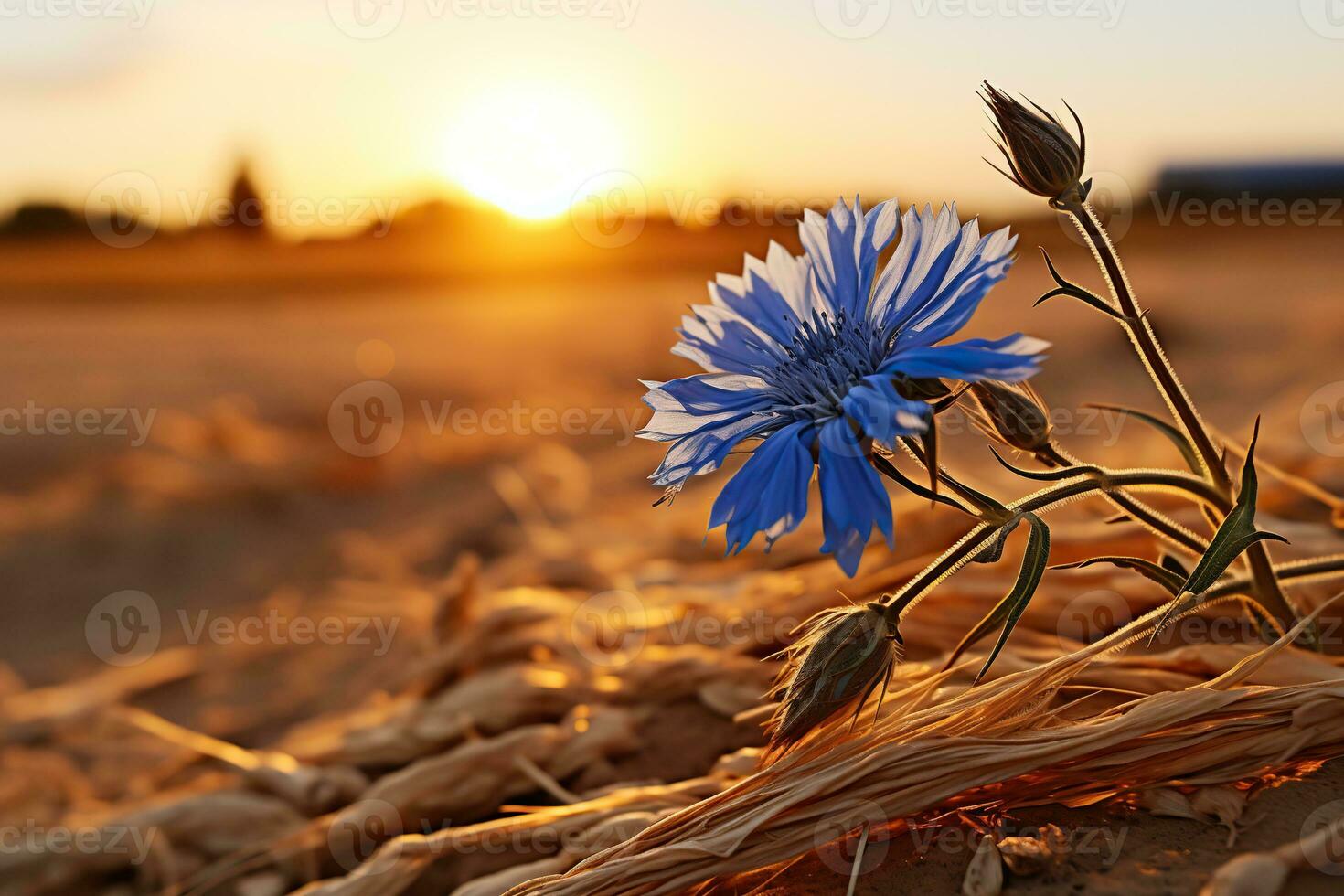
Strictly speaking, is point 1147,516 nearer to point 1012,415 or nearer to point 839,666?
point 1012,415

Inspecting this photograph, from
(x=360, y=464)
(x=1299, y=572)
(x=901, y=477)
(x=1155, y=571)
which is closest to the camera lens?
(x=901, y=477)

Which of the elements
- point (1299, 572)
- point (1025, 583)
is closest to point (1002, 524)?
point (1025, 583)

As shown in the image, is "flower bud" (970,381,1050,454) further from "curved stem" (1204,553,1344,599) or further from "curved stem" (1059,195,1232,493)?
"curved stem" (1204,553,1344,599)

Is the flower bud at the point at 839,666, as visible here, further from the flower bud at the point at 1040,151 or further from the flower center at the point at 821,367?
the flower bud at the point at 1040,151

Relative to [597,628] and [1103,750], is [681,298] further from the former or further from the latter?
[1103,750]

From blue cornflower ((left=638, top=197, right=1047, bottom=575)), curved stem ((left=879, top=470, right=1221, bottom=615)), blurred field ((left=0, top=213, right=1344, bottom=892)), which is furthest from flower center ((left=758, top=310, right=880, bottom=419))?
blurred field ((left=0, top=213, right=1344, bottom=892))
